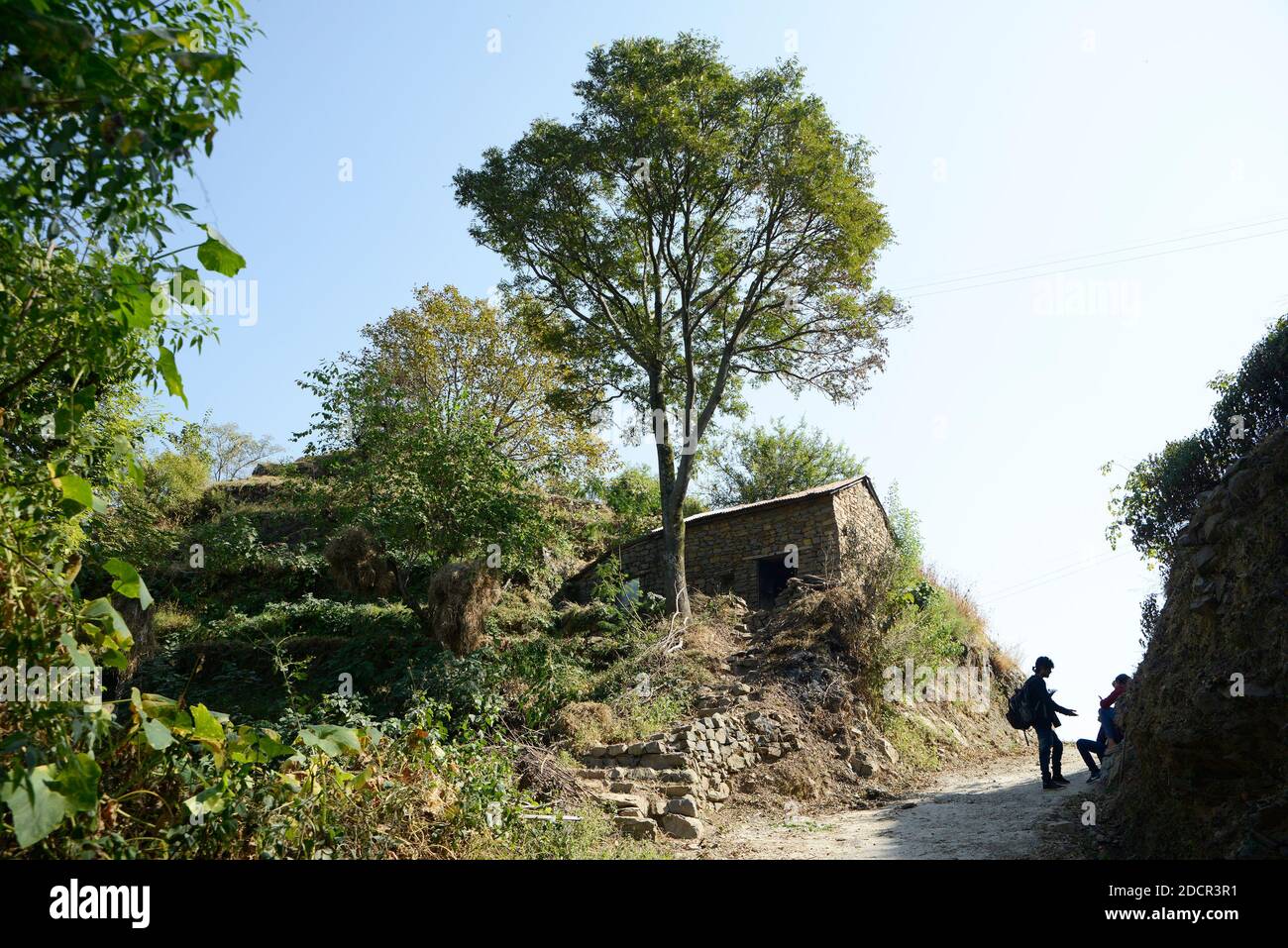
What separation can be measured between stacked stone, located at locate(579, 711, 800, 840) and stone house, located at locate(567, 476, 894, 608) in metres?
5.93

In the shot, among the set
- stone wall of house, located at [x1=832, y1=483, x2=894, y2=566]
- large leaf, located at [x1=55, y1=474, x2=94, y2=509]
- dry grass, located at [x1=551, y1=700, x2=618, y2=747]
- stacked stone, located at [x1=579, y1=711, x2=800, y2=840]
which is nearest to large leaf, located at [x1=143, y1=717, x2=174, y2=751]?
large leaf, located at [x1=55, y1=474, x2=94, y2=509]

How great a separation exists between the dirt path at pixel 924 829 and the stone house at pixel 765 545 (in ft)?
22.7

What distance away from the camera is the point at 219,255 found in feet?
10.5

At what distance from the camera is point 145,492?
21391 millimetres

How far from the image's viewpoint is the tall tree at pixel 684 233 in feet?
58.4

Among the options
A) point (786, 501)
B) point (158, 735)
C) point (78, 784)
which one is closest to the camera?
point (78, 784)

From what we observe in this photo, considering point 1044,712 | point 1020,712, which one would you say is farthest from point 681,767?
point 1044,712

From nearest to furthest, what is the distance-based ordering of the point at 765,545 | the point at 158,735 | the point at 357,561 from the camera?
the point at 158,735
the point at 357,561
the point at 765,545

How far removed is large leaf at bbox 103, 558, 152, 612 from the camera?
3174mm

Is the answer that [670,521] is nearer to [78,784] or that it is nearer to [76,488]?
[76,488]

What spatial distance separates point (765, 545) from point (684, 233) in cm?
716

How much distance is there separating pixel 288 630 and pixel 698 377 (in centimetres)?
1051
